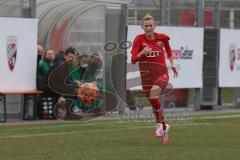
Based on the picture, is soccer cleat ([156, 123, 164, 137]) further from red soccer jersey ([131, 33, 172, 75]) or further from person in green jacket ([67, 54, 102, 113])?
person in green jacket ([67, 54, 102, 113])

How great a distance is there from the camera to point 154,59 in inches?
571

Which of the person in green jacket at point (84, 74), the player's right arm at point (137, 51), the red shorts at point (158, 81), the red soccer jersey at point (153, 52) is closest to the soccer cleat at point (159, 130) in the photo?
the red shorts at point (158, 81)

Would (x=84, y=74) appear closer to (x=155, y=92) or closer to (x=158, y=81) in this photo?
(x=158, y=81)

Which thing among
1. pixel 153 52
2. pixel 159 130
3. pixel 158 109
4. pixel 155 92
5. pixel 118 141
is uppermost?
pixel 153 52

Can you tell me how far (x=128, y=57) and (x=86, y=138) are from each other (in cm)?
822

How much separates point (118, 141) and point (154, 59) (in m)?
1.63

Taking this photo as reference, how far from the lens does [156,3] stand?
24203 mm

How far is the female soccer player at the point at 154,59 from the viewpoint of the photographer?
46.9 ft

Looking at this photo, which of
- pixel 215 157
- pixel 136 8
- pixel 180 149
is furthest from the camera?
pixel 136 8

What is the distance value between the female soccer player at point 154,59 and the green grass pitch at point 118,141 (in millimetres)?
519

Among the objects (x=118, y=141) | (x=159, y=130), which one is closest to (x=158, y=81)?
(x=159, y=130)

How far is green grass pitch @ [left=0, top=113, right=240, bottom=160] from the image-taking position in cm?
1190

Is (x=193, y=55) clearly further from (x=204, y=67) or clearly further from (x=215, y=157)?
(x=215, y=157)

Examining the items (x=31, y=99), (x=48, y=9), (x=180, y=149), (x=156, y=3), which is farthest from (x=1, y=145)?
(x=156, y=3)
